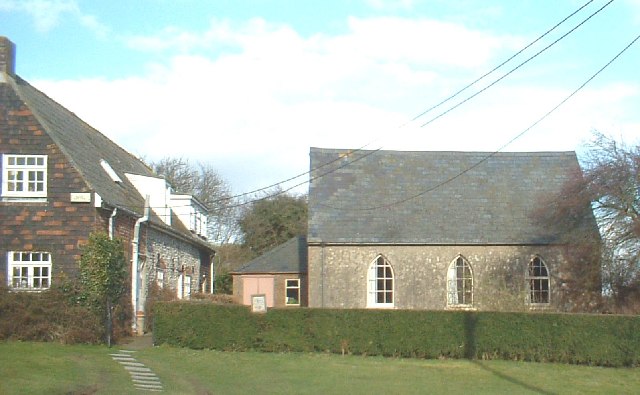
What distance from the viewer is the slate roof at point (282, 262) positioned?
127 feet

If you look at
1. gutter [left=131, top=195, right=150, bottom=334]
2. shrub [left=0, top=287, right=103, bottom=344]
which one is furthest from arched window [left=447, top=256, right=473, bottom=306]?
shrub [left=0, top=287, right=103, bottom=344]

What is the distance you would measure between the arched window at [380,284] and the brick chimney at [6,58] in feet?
53.6

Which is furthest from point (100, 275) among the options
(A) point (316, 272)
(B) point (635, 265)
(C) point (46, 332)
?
(B) point (635, 265)

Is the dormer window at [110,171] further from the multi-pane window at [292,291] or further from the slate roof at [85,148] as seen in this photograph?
the multi-pane window at [292,291]

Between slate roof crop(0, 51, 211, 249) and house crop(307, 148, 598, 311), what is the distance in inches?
269

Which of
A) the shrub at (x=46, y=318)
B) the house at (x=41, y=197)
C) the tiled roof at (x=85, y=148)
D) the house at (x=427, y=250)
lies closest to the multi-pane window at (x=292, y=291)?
the house at (x=427, y=250)

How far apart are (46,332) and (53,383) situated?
27.2 ft

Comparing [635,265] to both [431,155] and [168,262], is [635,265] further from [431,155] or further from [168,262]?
[168,262]

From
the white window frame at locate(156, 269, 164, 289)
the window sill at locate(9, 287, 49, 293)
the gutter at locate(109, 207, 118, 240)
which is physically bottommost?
the window sill at locate(9, 287, 49, 293)

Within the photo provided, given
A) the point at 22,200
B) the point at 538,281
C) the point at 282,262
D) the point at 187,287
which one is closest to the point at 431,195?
the point at 538,281

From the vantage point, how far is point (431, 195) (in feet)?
122

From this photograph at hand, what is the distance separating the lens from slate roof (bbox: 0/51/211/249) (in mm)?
25969

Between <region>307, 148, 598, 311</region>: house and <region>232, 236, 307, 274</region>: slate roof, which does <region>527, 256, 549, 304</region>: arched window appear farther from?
<region>232, 236, 307, 274</region>: slate roof

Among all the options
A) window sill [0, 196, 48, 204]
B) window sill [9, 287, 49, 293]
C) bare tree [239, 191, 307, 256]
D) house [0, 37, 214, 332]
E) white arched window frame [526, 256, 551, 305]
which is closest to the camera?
window sill [9, 287, 49, 293]
